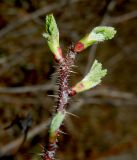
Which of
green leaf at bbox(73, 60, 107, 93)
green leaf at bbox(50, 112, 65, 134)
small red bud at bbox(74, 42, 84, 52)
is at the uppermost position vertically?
small red bud at bbox(74, 42, 84, 52)

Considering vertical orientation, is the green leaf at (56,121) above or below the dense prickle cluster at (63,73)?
below

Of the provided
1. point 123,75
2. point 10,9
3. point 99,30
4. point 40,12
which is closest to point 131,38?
point 123,75

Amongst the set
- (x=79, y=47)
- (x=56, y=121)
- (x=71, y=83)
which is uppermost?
(x=71, y=83)

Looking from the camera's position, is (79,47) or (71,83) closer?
(79,47)

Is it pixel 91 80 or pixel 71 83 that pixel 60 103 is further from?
pixel 71 83

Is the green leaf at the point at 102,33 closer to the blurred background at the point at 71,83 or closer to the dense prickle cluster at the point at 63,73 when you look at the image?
the dense prickle cluster at the point at 63,73

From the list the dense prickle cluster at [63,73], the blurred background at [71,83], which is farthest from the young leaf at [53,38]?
the blurred background at [71,83]

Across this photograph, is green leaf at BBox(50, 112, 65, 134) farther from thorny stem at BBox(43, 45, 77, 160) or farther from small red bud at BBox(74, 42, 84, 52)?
small red bud at BBox(74, 42, 84, 52)

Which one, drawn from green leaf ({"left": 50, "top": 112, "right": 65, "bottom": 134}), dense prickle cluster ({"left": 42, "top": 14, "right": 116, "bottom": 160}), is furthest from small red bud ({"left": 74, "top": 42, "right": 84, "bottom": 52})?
green leaf ({"left": 50, "top": 112, "right": 65, "bottom": 134})

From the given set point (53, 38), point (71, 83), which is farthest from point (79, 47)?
point (71, 83)
